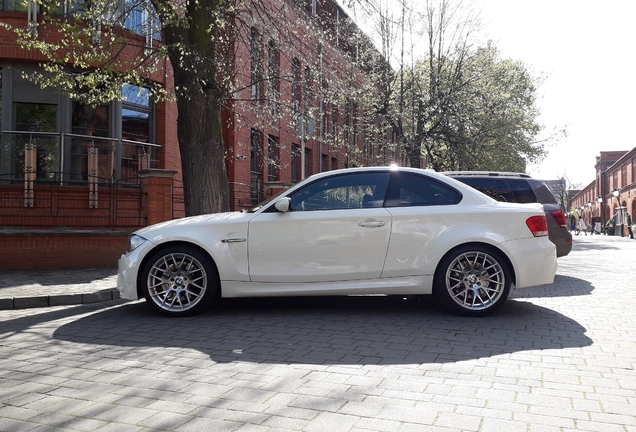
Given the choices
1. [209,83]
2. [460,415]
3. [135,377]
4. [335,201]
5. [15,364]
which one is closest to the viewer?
[460,415]

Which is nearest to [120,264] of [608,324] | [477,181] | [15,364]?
[15,364]

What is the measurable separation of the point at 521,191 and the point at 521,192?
0.02 metres

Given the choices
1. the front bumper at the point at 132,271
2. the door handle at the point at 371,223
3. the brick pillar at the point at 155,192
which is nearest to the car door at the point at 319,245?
the door handle at the point at 371,223

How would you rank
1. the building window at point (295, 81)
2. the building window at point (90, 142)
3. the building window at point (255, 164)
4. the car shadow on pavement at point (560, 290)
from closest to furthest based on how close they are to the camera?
the car shadow on pavement at point (560, 290), the building window at point (90, 142), the building window at point (295, 81), the building window at point (255, 164)

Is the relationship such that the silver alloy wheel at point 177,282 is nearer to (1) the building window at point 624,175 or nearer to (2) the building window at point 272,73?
(2) the building window at point 272,73

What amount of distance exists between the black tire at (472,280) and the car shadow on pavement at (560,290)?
7.07ft

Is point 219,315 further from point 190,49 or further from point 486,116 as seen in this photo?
point 486,116

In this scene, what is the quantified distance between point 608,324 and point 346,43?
68.8 ft

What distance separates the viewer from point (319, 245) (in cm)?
652

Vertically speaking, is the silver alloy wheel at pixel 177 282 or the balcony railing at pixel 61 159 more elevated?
the balcony railing at pixel 61 159

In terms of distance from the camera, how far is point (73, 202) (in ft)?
41.0

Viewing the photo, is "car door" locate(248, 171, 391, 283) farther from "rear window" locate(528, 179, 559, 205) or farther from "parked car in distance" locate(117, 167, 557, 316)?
"rear window" locate(528, 179, 559, 205)

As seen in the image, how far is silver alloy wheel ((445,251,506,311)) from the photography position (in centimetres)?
651

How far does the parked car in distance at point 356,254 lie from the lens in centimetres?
651
